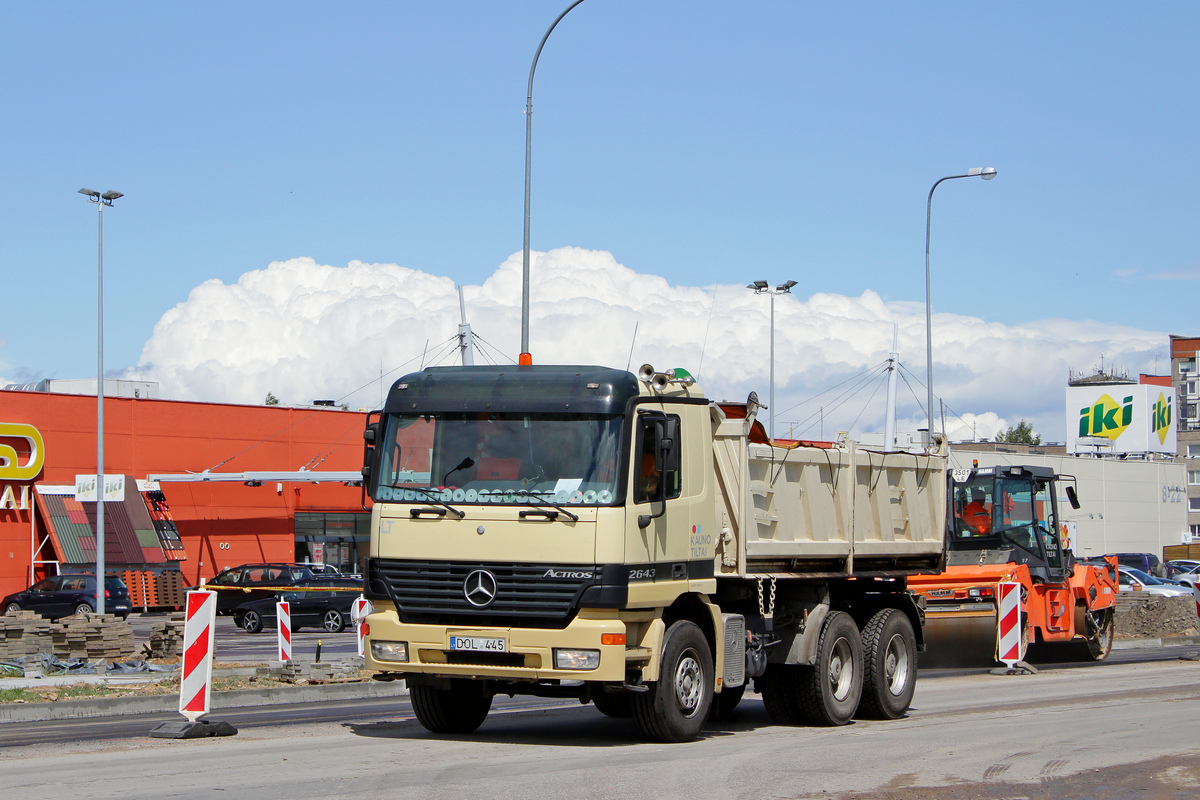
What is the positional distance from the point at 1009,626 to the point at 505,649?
12.1 meters

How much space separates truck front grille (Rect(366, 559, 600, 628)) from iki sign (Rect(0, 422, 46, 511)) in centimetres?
3452

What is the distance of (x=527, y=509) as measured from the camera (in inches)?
405

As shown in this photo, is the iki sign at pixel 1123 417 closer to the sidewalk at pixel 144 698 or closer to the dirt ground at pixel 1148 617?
Answer: the dirt ground at pixel 1148 617

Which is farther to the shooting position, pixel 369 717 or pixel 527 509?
pixel 369 717

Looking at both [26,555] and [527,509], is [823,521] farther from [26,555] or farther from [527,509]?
[26,555]

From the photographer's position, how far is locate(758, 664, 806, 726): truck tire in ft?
42.1

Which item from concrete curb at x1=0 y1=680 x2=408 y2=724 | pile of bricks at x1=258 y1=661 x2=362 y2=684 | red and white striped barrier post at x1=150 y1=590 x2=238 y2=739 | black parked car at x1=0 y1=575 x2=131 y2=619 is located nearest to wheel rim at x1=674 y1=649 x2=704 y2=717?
red and white striped barrier post at x1=150 y1=590 x2=238 y2=739

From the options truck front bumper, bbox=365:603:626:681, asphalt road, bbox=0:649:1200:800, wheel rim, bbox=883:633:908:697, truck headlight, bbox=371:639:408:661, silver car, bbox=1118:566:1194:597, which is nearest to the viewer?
asphalt road, bbox=0:649:1200:800

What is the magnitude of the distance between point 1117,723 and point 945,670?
27.4 ft

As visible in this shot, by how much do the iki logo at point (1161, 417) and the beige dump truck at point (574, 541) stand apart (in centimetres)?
8658

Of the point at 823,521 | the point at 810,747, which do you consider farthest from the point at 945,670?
the point at 810,747

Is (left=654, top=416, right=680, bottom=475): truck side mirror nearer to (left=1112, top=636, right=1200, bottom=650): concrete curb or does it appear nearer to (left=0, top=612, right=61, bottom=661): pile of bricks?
(left=0, top=612, right=61, bottom=661): pile of bricks

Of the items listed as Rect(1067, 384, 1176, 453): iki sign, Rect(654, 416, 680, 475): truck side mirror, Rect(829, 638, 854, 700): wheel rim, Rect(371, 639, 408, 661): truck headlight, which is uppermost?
Rect(1067, 384, 1176, 453): iki sign

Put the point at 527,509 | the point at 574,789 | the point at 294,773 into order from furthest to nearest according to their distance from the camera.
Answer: the point at 527,509, the point at 294,773, the point at 574,789
